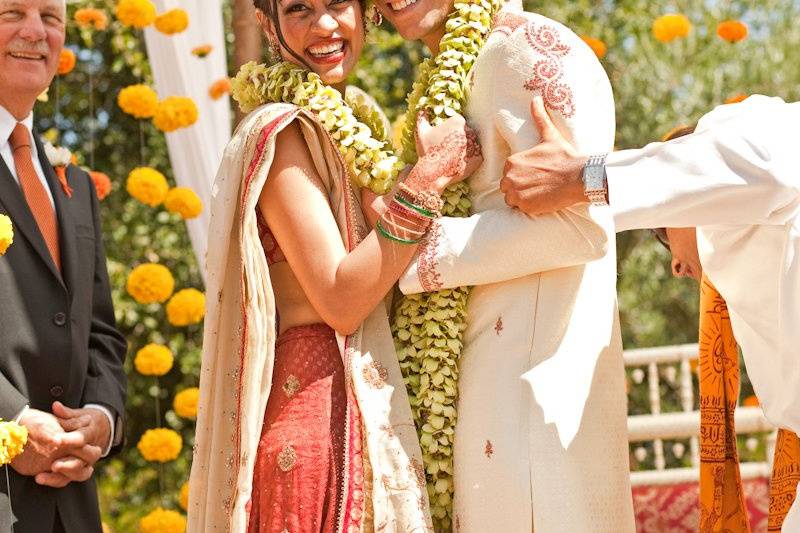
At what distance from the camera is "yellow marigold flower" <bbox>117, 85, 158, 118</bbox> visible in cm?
638

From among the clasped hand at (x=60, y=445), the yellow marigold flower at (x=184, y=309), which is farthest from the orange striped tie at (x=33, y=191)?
the yellow marigold flower at (x=184, y=309)

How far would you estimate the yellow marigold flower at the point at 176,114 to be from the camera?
6.23 m

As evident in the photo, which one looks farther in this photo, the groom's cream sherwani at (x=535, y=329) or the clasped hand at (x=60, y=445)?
the clasped hand at (x=60, y=445)

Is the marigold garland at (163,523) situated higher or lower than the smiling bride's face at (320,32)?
lower

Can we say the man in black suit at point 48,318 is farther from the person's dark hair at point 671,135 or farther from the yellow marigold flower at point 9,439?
the person's dark hair at point 671,135

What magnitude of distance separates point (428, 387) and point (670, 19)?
5184 millimetres

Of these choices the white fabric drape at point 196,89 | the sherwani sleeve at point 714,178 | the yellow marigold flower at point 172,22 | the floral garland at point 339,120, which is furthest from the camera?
the white fabric drape at point 196,89

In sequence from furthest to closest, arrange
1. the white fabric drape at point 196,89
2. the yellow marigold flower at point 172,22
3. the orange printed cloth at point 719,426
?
the white fabric drape at point 196,89 → the yellow marigold flower at point 172,22 → the orange printed cloth at point 719,426

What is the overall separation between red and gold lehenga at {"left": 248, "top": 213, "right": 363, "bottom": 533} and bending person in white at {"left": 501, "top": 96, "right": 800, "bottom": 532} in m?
0.62

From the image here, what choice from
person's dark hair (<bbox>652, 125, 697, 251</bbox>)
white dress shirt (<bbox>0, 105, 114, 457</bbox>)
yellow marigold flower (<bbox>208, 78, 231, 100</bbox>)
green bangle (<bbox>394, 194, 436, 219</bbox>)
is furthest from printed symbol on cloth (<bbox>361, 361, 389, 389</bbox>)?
yellow marigold flower (<bbox>208, 78, 231, 100</bbox>)

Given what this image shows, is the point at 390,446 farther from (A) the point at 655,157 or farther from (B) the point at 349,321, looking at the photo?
(A) the point at 655,157

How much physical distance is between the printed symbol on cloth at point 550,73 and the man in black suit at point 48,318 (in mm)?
1779

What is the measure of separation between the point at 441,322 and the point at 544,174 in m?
0.43

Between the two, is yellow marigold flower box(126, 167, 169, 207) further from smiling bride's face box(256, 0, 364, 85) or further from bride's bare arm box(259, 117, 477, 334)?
bride's bare arm box(259, 117, 477, 334)
